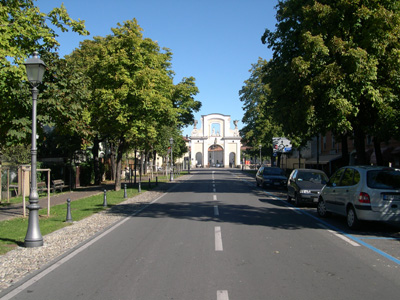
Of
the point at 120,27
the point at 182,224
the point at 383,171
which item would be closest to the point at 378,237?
the point at 383,171

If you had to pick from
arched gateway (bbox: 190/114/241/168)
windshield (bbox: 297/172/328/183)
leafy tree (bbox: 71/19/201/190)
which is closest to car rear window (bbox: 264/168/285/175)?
leafy tree (bbox: 71/19/201/190)

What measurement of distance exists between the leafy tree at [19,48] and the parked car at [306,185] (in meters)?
Answer: 10.5

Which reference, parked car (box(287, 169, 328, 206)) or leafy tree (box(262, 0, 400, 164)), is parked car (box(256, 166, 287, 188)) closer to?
parked car (box(287, 169, 328, 206))

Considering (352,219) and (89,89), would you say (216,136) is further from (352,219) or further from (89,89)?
(352,219)

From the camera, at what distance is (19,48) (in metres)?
12.0

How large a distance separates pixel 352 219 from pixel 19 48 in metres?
11.3

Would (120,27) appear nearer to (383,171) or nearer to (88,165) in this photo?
(88,165)

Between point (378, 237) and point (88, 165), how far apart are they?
1116 inches

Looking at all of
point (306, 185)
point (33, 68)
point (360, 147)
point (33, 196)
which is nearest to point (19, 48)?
point (33, 68)

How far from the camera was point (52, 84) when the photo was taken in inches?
520

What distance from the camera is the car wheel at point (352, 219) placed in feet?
33.0

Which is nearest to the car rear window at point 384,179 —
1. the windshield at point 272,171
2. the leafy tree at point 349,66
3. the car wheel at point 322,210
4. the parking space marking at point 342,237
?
the parking space marking at point 342,237

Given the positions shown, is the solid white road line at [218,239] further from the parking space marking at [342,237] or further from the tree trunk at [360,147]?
the tree trunk at [360,147]

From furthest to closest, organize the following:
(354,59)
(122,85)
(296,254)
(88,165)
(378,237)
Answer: (88,165), (122,85), (354,59), (378,237), (296,254)
